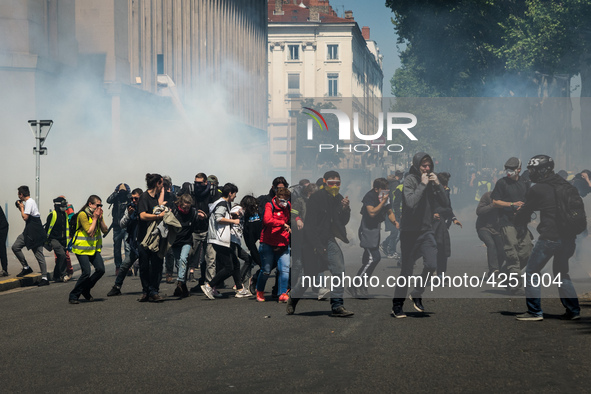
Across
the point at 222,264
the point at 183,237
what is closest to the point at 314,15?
the point at 183,237

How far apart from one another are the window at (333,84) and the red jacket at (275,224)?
76.9 metres

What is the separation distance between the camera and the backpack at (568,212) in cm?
841

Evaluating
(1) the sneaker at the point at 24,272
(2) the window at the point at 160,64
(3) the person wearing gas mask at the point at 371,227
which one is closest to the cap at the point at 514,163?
(3) the person wearing gas mask at the point at 371,227

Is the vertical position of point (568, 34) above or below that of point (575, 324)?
above

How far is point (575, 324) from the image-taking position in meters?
8.12

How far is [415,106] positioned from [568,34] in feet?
55.8

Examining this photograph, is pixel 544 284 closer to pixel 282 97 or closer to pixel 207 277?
pixel 207 277

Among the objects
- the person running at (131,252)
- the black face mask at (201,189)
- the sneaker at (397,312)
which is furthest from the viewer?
the black face mask at (201,189)

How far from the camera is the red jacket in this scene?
9.80 meters

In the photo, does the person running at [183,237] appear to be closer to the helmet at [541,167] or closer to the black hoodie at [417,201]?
the black hoodie at [417,201]

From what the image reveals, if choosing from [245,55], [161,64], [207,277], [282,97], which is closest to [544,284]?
[207,277]

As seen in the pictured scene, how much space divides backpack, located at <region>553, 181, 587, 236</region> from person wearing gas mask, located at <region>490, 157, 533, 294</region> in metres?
2.20

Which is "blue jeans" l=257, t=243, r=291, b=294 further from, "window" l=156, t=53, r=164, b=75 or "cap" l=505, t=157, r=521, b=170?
"window" l=156, t=53, r=164, b=75

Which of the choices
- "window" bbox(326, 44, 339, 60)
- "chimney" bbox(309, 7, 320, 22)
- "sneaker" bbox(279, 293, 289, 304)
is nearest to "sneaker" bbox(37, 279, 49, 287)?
"sneaker" bbox(279, 293, 289, 304)
